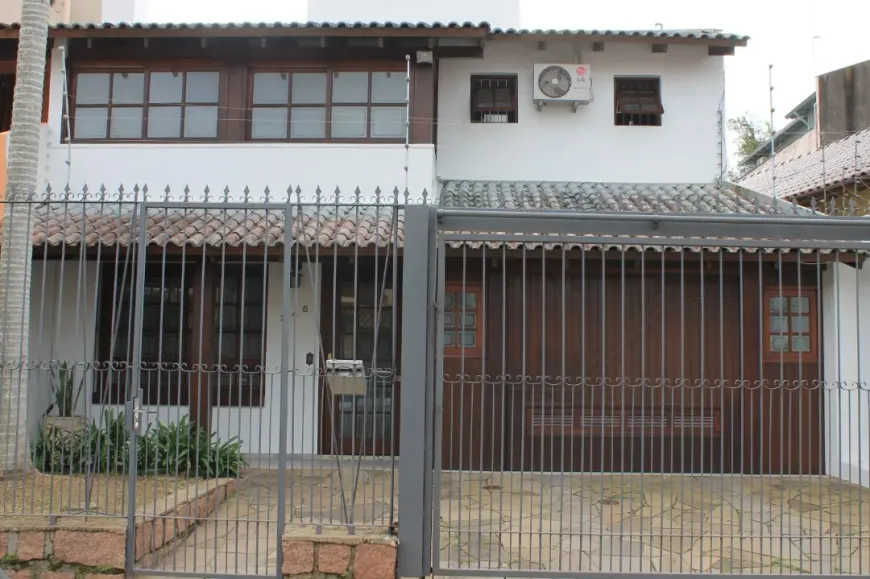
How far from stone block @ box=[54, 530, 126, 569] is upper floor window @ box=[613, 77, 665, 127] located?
28.1ft

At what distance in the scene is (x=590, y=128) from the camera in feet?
32.9

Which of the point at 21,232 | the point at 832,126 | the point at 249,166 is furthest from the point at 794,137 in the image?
the point at 21,232

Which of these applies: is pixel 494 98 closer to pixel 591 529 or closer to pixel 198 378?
pixel 198 378

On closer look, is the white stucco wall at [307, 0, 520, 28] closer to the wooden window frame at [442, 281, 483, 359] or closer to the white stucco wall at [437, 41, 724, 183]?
the white stucco wall at [437, 41, 724, 183]

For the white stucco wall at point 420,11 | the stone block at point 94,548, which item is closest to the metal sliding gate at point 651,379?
the stone block at point 94,548

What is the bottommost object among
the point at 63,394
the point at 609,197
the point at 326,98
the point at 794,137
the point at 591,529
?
the point at 591,529

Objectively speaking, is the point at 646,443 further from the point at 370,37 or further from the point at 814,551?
the point at 370,37

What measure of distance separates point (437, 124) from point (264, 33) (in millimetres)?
2746

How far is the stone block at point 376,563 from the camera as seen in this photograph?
4238mm

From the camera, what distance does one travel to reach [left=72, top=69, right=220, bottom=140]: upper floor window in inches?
349

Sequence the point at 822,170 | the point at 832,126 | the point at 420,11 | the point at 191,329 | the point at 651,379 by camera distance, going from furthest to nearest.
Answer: the point at 832,126 → the point at 822,170 → the point at 420,11 → the point at 191,329 → the point at 651,379

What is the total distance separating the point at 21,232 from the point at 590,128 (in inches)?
297

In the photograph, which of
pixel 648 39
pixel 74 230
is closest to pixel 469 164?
pixel 648 39

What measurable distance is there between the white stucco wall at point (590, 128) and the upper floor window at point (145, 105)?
3.34 meters
